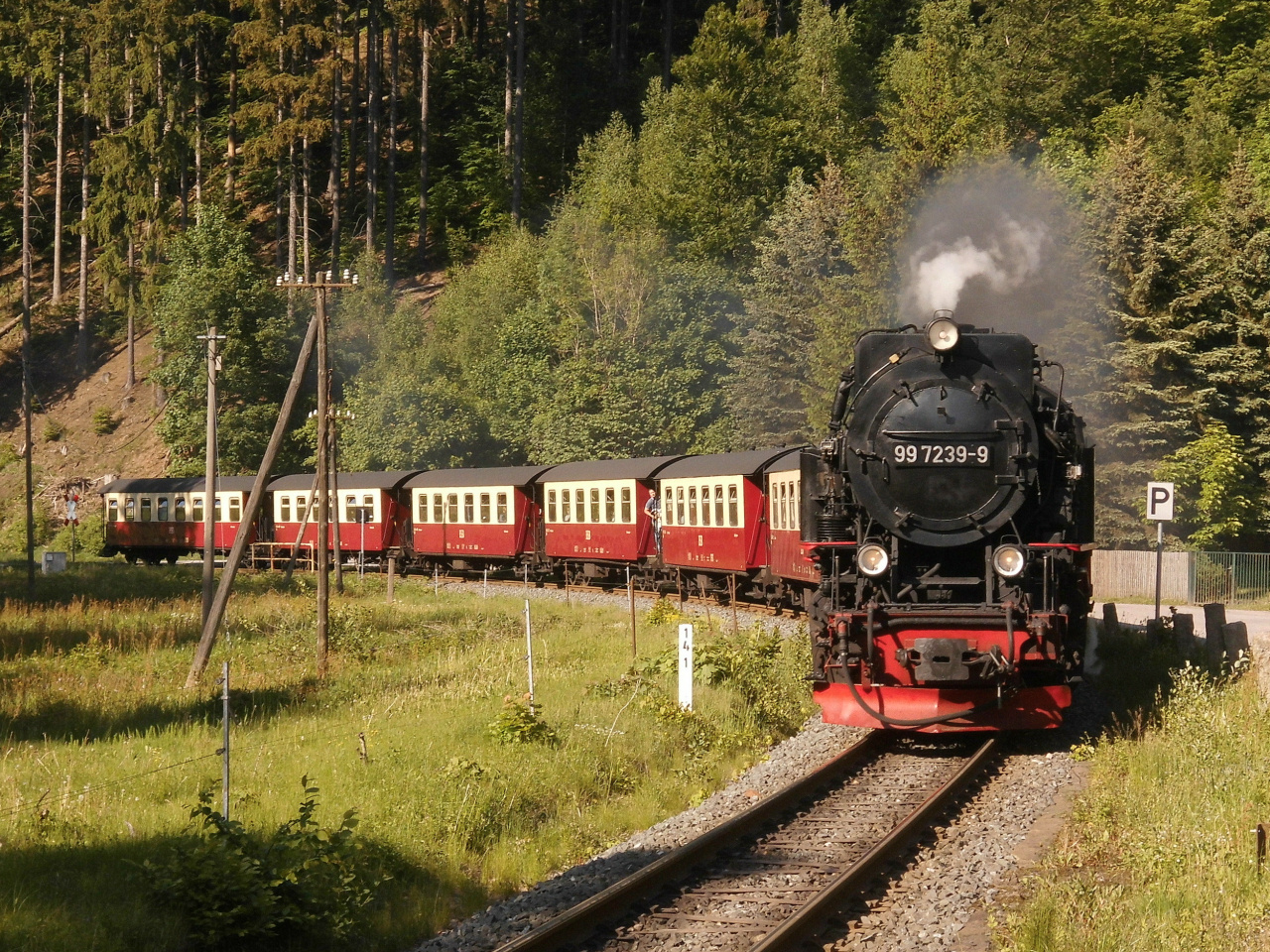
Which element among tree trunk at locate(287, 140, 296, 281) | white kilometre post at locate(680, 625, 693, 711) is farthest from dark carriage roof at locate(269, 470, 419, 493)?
white kilometre post at locate(680, 625, 693, 711)

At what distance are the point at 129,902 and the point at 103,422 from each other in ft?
184

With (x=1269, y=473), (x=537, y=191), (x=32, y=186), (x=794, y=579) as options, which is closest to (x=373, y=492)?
(x=794, y=579)

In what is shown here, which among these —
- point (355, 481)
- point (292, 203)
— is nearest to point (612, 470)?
point (355, 481)

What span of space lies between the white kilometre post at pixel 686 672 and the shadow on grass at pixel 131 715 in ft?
16.3

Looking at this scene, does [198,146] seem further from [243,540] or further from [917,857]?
[917,857]

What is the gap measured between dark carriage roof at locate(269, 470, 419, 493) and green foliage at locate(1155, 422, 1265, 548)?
21.6 m

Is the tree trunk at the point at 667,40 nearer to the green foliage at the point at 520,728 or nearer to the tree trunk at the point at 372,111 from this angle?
the tree trunk at the point at 372,111

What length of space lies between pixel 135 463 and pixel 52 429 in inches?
199

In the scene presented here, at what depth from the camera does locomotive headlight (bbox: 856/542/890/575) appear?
1227 cm

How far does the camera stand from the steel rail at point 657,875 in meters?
7.54

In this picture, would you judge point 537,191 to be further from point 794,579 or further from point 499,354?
point 794,579

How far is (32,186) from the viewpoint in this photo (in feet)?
234

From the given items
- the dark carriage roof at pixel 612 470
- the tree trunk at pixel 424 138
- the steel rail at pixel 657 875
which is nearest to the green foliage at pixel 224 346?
the tree trunk at pixel 424 138

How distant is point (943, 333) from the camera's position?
12219 mm
